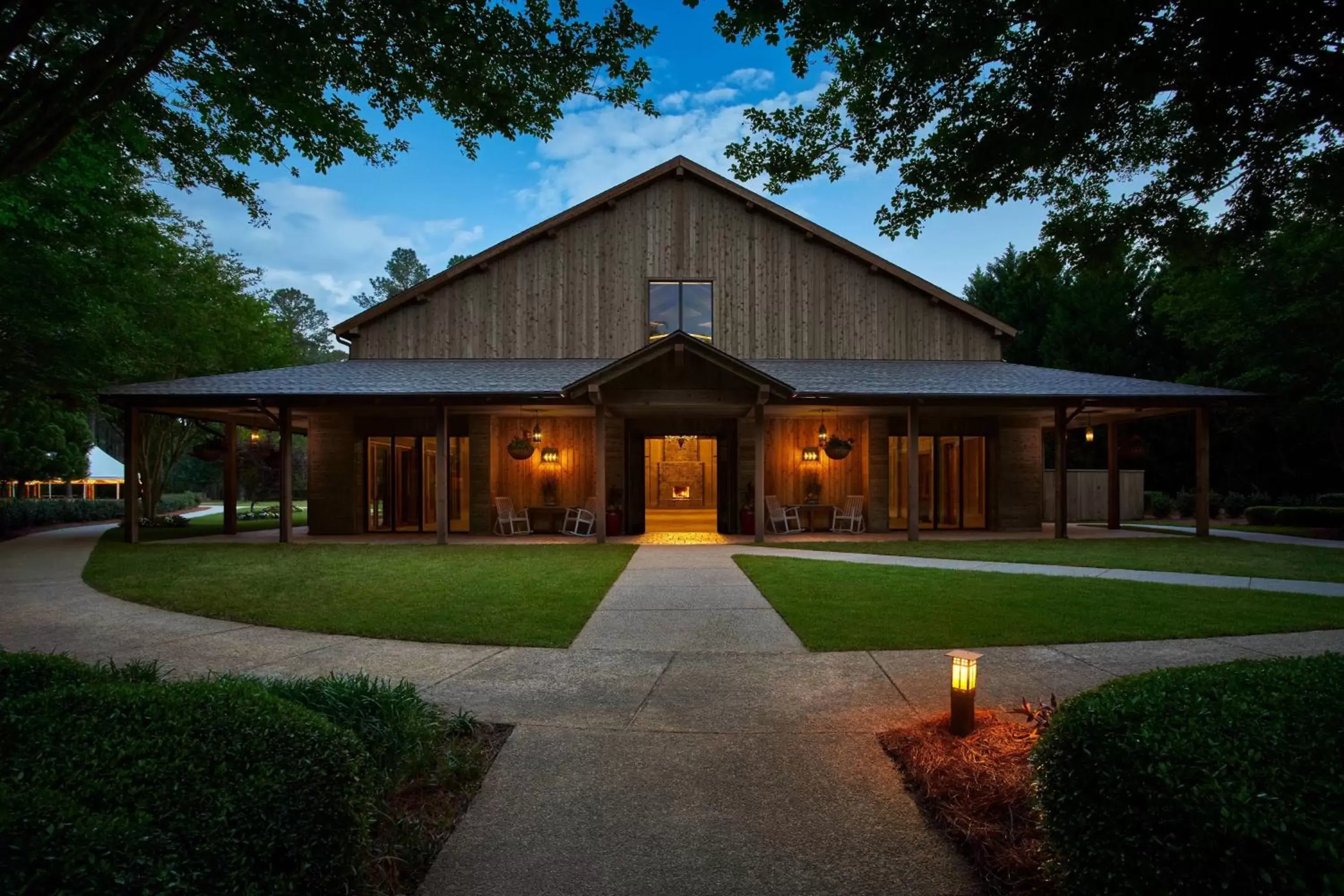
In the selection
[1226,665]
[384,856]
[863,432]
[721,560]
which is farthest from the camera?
[863,432]

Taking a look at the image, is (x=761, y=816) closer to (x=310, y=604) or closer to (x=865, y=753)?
(x=865, y=753)

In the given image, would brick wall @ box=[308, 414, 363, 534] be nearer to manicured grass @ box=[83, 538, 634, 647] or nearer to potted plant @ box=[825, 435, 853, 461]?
manicured grass @ box=[83, 538, 634, 647]

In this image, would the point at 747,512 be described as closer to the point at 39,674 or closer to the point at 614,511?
the point at 614,511

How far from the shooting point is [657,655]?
5656 mm

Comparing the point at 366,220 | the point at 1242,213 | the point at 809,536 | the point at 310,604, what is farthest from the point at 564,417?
the point at 366,220

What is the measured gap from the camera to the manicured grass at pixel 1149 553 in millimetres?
10031

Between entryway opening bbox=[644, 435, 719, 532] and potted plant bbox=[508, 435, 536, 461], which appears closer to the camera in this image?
Answer: potted plant bbox=[508, 435, 536, 461]

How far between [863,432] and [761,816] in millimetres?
14478

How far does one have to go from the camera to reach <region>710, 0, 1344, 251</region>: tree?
3.83 meters

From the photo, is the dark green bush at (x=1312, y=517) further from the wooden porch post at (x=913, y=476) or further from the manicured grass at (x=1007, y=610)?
the manicured grass at (x=1007, y=610)

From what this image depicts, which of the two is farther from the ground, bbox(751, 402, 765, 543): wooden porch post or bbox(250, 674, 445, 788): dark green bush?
bbox(751, 402, 765, 543): wooden porch post

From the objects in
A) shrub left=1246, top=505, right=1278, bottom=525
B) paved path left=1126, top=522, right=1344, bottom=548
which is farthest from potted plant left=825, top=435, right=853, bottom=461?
shrub left=1246, top=505, right=1278, bottom=525

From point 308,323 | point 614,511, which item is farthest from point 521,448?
point 308,323

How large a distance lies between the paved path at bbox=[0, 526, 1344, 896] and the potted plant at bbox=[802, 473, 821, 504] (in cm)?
Answer: 915
